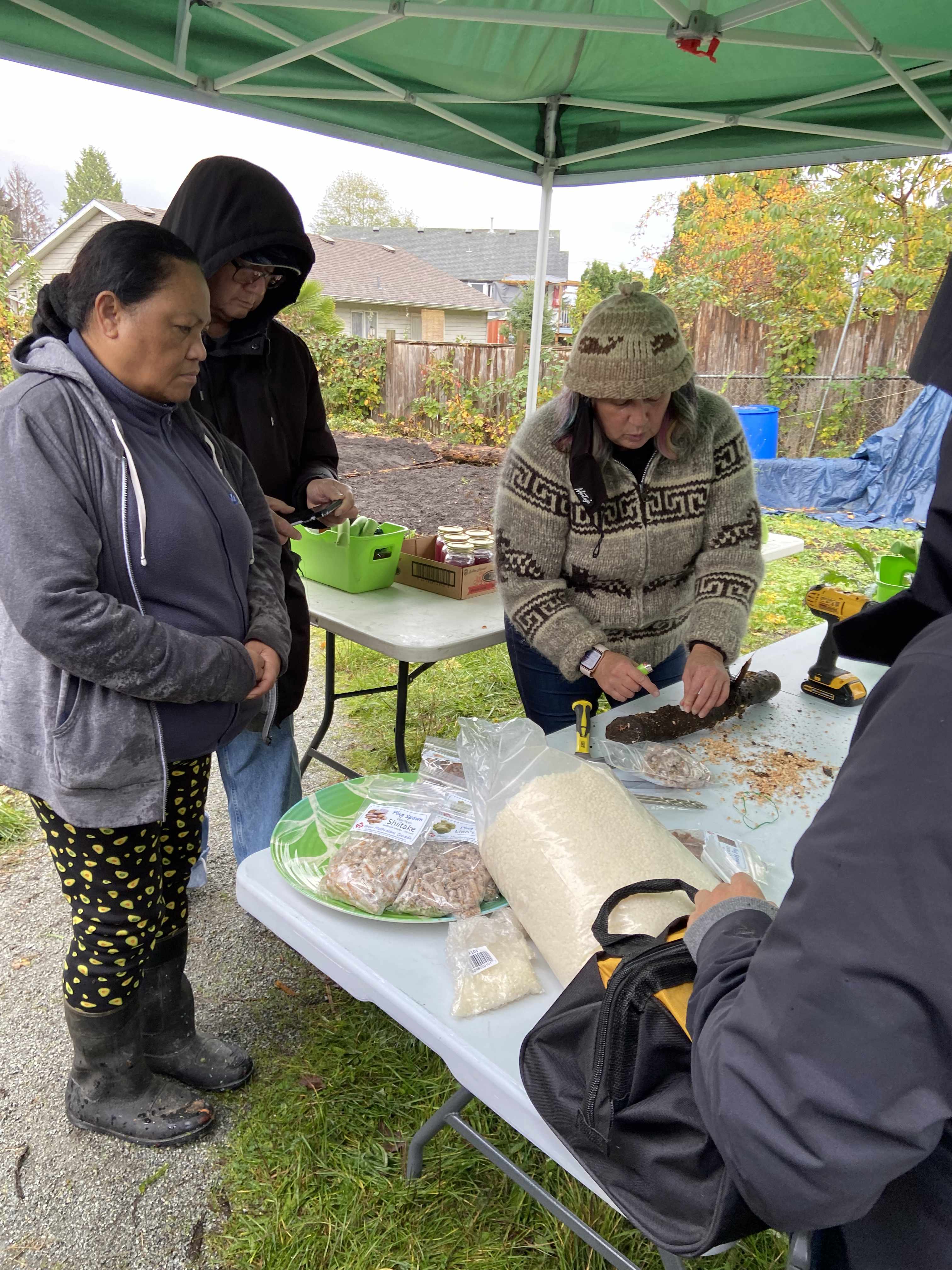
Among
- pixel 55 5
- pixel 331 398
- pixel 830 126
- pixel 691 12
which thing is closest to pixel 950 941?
pixel 691 12

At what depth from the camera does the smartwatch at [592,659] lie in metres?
1.88

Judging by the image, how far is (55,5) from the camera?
7.25 ft

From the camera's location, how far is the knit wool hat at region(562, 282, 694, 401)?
1724 mm

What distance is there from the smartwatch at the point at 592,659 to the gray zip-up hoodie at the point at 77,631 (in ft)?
2.73

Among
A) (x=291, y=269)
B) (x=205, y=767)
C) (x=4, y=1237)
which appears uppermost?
(x=291, y=269)

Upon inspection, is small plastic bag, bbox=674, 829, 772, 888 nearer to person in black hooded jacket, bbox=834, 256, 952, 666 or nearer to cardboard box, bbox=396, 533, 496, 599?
person in black hooded jacket, bbox=834, 256, 952, 666

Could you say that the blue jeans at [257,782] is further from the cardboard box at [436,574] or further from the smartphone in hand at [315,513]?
the cardboard box at [436,574]

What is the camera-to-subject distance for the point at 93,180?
5009cm

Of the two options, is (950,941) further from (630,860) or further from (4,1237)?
(4,1237)

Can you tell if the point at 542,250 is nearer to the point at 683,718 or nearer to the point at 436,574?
the point at 436,574

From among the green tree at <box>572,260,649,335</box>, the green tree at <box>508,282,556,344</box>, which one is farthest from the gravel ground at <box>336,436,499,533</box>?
the green tree at <box>508,282,556,344</box>

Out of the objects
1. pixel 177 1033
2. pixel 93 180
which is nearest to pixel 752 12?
pixel 177 1033

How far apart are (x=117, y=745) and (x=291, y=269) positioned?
1191 millimetres

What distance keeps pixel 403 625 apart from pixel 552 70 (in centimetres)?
232
